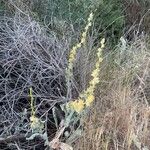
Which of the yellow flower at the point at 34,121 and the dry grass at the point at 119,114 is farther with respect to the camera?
the dry grass at the point at 119,114

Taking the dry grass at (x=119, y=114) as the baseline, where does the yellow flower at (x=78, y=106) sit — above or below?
above

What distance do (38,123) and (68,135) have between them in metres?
0.19

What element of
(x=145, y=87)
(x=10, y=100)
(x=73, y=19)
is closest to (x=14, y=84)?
(x=10, y=100)

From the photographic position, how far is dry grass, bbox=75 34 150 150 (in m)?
2.27

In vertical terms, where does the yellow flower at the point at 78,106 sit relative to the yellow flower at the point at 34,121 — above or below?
above

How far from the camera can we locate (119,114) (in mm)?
2363

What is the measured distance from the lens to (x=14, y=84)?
270cm

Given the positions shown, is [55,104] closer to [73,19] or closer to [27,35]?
[27,35]

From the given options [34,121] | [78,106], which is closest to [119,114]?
[78,106]

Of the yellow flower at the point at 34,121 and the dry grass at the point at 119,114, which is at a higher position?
the yellow flower at the point at 34,121

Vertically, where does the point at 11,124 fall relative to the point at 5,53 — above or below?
below

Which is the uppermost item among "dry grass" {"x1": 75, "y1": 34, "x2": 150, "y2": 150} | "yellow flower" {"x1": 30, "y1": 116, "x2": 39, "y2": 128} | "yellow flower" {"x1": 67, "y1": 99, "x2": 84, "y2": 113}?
"yellow flower" {"x1": 67, "y1": 99, "x2": 84, "y2": 113}

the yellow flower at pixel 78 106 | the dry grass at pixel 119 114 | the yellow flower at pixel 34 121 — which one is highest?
the yellow flower at pixel 78 106

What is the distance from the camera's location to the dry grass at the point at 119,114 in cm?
227
